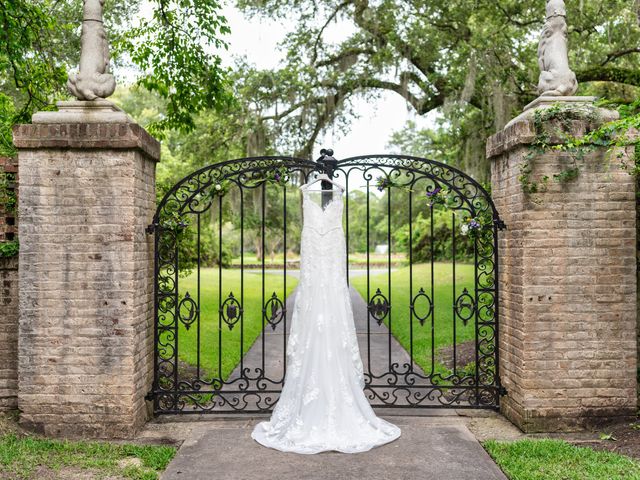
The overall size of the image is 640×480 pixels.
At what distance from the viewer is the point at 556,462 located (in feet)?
13.1

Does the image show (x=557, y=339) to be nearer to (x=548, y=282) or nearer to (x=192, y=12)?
(x=548, y=282)

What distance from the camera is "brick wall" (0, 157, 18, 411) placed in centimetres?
489

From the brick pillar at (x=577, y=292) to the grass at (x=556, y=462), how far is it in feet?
1.61

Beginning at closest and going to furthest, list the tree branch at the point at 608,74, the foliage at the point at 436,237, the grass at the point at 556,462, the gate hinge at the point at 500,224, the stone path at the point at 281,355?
the grass at the point at 556,462 → the gate hinge at the point at 500,224 → the stone path at the point at 281,355 → the tree branch at the point at 608,74 → the foliage at the point at 436,237

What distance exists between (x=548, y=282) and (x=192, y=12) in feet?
23.0

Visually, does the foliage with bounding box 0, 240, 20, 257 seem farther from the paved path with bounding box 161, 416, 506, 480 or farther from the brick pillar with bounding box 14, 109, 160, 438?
the paved path with bounding box 161, 416, 506, 480

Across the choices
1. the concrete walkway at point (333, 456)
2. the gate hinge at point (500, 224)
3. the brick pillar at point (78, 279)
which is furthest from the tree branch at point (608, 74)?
the brick pillar at point (78, 279)

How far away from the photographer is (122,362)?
4.64 metres

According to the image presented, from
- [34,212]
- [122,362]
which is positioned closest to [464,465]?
[122,362]

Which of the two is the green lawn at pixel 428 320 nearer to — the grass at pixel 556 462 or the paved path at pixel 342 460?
the paved path at pixel 342 460

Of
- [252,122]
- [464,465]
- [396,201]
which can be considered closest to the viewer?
[464,465]

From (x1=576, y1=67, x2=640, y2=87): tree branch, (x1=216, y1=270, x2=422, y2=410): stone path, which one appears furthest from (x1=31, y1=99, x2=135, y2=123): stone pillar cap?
(x1=576, y1=67, x2=640, y2=87): tree branch

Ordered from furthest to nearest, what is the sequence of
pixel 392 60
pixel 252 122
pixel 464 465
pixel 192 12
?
pixel 252 122, pixel 392 60, pixel 192 12, pixel 464 465

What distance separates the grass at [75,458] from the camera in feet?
12.6
